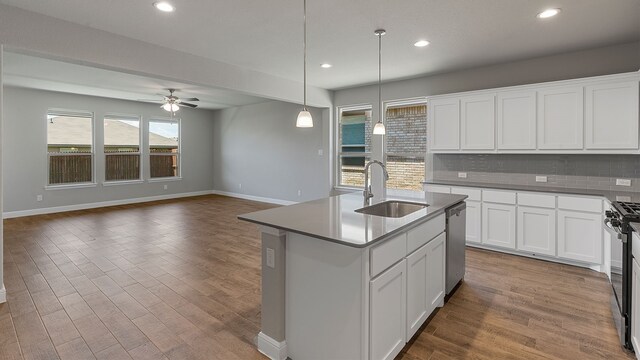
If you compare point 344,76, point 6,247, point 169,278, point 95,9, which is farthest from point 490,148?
point 6,247

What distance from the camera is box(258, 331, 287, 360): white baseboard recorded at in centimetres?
209

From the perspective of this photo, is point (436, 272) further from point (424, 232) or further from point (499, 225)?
point (499, 225)

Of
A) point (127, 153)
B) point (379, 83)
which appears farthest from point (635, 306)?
point (127, 153)

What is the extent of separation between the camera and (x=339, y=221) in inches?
83.0

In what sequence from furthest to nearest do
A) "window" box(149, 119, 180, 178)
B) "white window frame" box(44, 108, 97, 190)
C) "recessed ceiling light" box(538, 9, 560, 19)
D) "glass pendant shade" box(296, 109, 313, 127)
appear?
"window" box(149, 119, 180, 178) < "white window frame" box(44, 108, 97, 190) < "recessed ceiling light" box(538, 9, 560, 19) < "glass pendant shade" box(296, 109, 313, 127)

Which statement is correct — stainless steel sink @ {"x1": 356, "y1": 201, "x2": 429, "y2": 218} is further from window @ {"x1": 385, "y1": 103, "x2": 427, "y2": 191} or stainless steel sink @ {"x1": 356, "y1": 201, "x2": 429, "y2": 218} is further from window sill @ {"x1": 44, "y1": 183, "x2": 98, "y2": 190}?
window sill @ {"x1": 44, "y1": 183, "x2": 98, "y2": 190}

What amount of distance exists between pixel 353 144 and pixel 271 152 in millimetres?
2610

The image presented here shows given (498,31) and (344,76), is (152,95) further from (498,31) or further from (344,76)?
(498,31)

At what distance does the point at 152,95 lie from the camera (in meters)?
7.28

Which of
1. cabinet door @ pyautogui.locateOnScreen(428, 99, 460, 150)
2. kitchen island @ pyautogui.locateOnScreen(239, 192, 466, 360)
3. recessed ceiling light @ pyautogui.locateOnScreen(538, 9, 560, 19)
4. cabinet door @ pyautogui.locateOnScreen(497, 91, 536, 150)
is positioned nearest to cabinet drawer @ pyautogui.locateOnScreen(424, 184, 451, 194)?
cabinet door @ pyautogui.locateOnScreen(428, 99, 460, 150)

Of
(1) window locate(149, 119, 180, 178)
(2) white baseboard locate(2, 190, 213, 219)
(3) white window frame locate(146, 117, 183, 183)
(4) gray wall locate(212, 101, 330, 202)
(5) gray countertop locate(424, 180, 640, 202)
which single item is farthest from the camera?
(1) window locate(149, 119, 180, 178)

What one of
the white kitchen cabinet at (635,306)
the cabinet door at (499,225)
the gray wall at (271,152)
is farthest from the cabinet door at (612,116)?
the gray wall at (271,152)

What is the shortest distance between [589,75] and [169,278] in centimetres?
558

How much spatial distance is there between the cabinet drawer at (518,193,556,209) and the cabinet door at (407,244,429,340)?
2378mm
